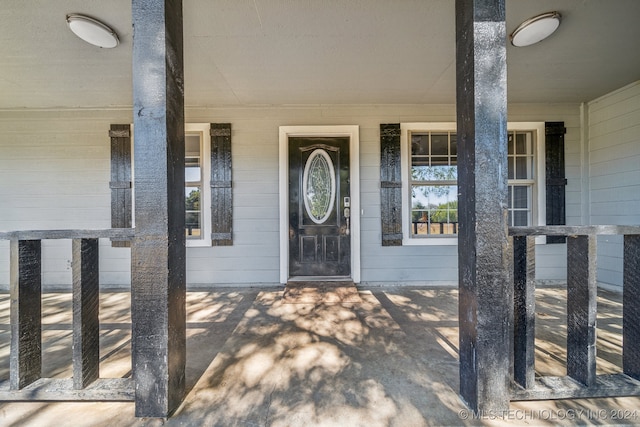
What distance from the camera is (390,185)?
3674mm

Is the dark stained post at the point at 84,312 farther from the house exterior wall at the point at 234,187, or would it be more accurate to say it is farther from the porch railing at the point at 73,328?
the house exterior wall at the point at 234,187

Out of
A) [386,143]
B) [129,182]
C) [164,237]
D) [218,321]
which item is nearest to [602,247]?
[386,143]

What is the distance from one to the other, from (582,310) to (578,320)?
6 centimetres

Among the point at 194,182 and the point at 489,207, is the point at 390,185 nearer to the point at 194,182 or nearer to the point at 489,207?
the point at 489,207

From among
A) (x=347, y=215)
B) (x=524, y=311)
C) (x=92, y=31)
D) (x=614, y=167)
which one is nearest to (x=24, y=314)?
(x=92, y=31)

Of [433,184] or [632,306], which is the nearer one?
[632,306]

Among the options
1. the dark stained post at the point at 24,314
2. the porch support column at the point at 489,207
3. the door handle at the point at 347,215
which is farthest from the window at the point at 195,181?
the porch support column at the point at 489,207

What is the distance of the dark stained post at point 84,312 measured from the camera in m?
1.42

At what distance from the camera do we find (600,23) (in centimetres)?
217

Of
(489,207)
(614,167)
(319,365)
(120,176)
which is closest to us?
(489,207)

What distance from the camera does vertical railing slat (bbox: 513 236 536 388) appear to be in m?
1.42

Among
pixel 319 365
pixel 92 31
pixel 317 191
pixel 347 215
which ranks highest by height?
pixel 92 31

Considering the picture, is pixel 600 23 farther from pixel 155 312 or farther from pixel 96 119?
pixel 96 119

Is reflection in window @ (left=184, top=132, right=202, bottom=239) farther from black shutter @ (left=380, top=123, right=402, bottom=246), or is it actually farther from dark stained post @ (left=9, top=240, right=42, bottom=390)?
black shutter @ (left=380, top=123, right=402, bottom=246)
